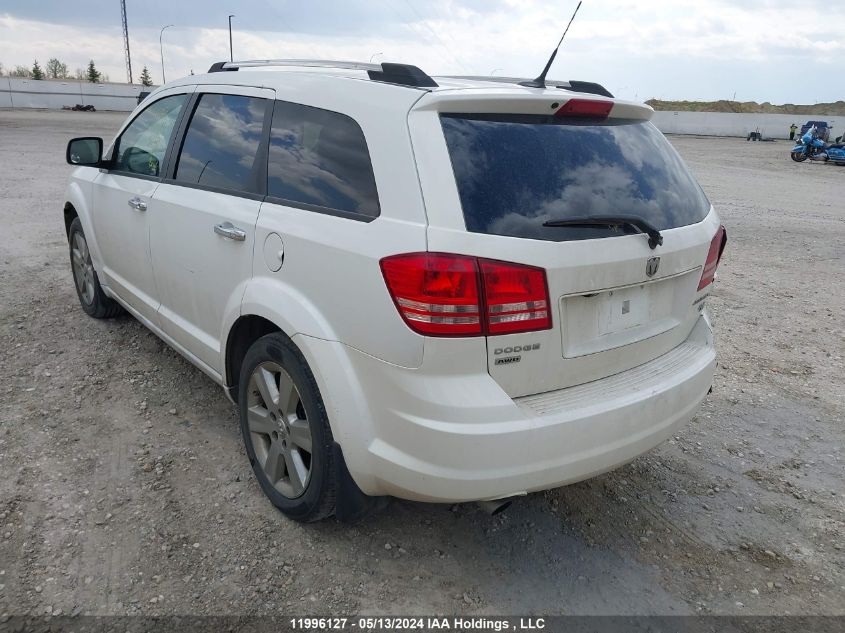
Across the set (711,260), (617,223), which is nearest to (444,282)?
Result: (617,223)

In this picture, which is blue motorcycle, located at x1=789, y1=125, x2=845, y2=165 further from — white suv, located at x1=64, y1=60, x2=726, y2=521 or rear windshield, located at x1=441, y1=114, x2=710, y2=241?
rear windshield, located at x1=441, y1=114, x2=710, y2=241

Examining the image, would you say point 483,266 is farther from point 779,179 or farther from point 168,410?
point 779,179

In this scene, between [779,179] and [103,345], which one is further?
Answer: [779,179]

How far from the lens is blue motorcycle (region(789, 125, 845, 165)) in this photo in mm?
25922

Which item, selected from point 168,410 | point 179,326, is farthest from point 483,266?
point 168,410

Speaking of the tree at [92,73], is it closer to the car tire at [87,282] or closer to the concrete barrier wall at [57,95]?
the concrete barrier wall at [57,95]

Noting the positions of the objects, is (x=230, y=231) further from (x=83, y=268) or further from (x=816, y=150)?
(x=816, y=150)

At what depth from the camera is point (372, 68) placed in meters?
A: 2.96

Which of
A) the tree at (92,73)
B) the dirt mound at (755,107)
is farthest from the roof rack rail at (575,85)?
the tree at (92,73)

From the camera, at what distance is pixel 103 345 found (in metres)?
4.70

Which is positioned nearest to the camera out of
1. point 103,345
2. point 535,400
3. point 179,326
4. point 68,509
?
point 535,400

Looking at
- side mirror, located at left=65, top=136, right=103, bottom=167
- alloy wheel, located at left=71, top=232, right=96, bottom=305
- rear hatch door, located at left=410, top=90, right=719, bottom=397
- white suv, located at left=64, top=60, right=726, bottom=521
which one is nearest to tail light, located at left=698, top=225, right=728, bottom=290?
white suv, located at left=64, top=60, right=726, bottom=521

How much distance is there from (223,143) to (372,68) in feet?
2.77

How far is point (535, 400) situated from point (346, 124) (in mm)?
1272
